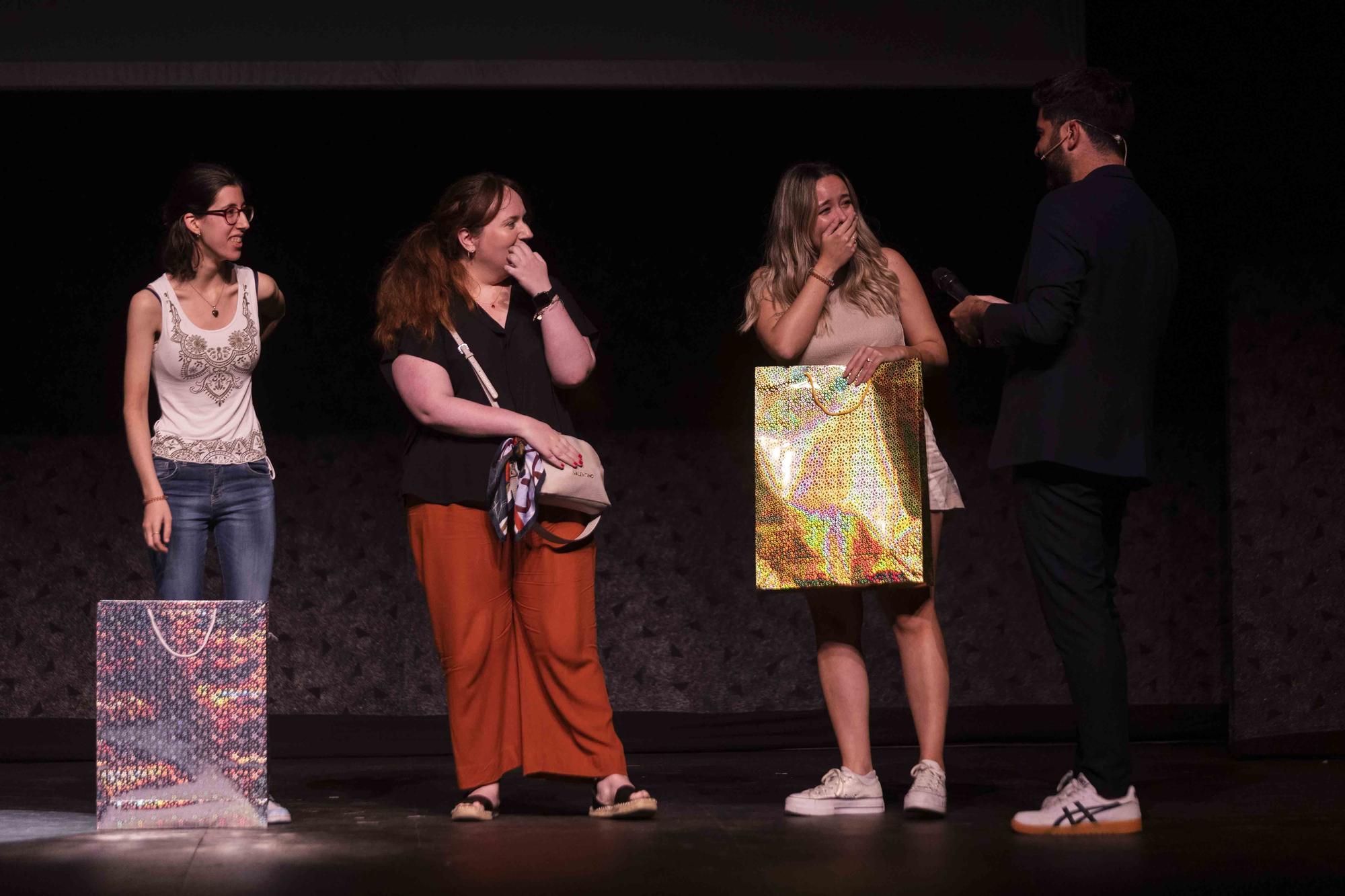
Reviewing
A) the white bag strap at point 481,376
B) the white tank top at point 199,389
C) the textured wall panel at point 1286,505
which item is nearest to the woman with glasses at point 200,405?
the white tank top at point 199,389

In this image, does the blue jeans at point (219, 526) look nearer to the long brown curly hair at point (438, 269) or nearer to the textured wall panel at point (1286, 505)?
the long brown curly hair at point (438, 269)

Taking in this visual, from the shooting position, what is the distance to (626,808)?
10.4ft

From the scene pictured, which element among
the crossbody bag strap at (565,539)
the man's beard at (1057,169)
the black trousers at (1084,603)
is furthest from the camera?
the crossbody bag strap at (565,539)

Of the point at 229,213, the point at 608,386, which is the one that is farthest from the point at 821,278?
the point at 608,386

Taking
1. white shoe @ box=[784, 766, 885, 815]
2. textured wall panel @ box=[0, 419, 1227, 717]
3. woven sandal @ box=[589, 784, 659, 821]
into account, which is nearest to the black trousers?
white shoe @ box=[784, 766, 885, 815]

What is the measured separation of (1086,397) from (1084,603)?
394mm

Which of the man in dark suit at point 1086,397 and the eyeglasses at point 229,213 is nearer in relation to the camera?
the man in dark suit at point 1086,397

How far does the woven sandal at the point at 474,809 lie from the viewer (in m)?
3.18

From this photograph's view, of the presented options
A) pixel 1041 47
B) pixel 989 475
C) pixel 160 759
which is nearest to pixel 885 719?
pixel 989 475

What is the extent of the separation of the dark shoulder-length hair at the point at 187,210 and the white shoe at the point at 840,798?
174 cm

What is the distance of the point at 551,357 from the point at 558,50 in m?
1.35

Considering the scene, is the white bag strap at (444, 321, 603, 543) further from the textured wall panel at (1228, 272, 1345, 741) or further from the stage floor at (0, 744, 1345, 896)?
the textured wall panel at (1228, 272, 1345, 741)

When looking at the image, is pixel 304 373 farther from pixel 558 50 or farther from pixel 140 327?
pixel 140 327

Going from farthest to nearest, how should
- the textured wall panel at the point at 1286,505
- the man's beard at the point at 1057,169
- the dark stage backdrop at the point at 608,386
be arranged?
the dark stage backdrop at the point at 608,386
the textured wall panel at the point at 1286,505
the man's beard at the point at 1057,169
